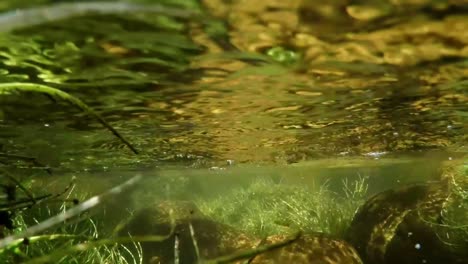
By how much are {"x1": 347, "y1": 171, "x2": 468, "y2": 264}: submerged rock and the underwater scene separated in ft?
0.14

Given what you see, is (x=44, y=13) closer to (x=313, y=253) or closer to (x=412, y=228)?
(x=313, y=253)

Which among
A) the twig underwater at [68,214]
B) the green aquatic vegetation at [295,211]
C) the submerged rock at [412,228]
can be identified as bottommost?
the green aquatic vegetation at [295,211]

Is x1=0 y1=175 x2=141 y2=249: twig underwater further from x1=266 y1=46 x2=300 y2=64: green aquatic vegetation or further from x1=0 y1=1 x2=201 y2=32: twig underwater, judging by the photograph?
x1=266 y1=46 x2=300 y2=64: green aquatic vegetation

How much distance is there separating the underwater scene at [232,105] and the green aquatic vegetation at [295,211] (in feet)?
0.31

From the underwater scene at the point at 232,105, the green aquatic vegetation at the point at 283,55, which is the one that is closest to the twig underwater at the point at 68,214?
the underwater scene at the point at 232,105

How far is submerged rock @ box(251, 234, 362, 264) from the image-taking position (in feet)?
24.9

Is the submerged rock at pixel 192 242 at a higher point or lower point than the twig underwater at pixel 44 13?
lower

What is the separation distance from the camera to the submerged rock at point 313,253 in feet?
24.9

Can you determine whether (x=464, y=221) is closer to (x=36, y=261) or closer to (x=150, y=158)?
(x=36, y=261)

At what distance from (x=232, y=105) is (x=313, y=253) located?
145 inches

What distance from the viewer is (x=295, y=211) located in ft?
45.8

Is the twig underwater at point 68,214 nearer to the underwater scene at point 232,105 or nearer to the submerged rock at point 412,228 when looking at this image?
the underwater scene at point 232,105

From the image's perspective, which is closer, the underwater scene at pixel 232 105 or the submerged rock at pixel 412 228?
the underwater scene at pixel 232 105

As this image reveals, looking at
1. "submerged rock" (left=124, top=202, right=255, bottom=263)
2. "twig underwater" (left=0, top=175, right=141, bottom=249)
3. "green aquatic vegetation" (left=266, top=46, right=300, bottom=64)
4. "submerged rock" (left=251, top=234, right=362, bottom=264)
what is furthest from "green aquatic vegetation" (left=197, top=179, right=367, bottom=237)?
"twig underwater" (left=0, top=175, right=141, bottom=249)
